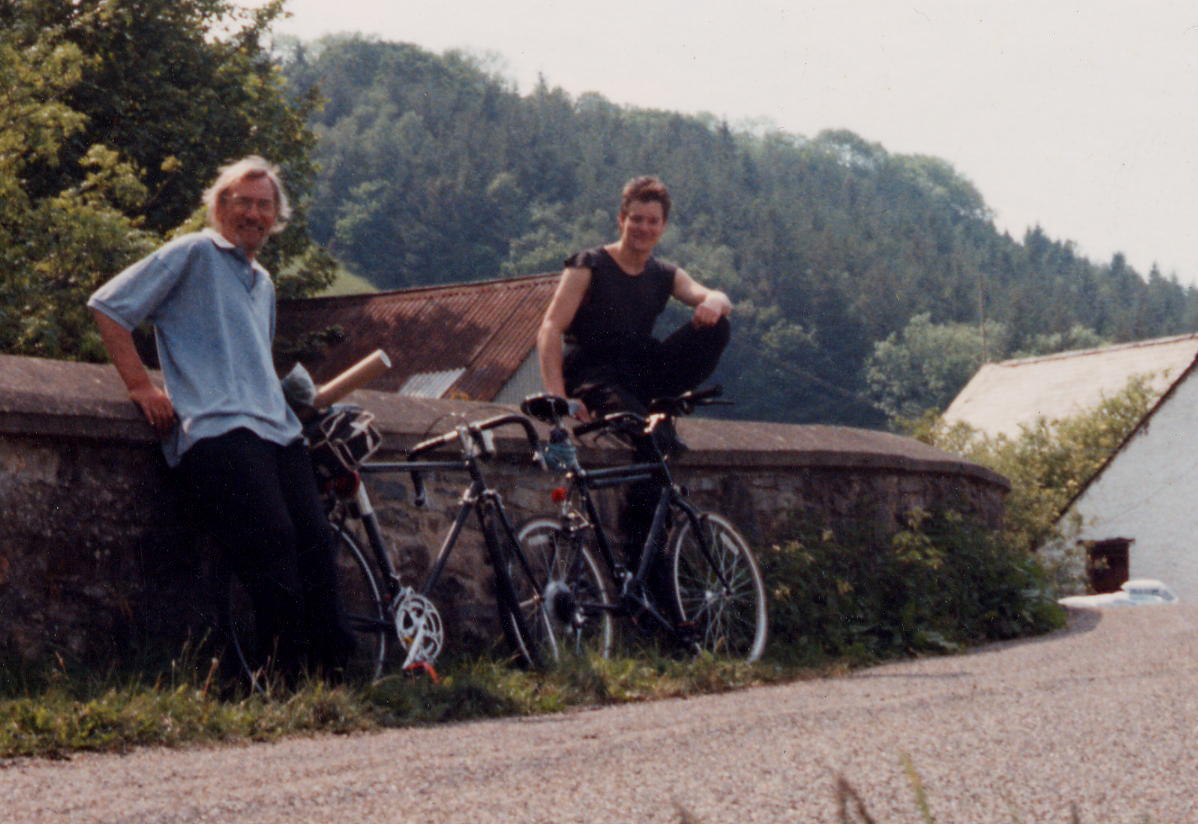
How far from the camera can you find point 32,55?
20391 mm

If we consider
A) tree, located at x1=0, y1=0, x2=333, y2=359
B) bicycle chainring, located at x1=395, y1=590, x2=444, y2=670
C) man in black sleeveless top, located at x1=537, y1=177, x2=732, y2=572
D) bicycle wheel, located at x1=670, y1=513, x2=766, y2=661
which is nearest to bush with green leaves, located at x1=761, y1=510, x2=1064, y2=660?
bicycle wheel, located at x1=670, y1=513, x2=766, y2=661

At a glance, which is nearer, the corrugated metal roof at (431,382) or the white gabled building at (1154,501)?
the white gabled building at (1154,501)

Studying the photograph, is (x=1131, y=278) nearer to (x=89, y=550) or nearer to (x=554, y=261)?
(x=554, y=261)

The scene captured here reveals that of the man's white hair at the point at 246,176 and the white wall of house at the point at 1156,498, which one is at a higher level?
the man's white hair at the point at 246,176

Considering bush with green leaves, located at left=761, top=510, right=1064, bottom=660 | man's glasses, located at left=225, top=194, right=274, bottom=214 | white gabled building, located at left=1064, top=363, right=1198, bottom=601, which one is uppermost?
man's glasses, located at left=225, top=194, right=274, bottom=214

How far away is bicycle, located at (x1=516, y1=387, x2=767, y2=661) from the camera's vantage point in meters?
6.11

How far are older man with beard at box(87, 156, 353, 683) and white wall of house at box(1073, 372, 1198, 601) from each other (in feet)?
108

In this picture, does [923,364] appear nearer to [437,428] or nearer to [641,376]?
[641,376]

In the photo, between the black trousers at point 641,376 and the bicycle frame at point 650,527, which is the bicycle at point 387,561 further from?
the black trousers at point 641,376

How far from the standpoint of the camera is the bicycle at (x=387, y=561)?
529 cm

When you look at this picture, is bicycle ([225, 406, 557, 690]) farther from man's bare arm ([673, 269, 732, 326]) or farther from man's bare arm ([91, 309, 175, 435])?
man's bare arm ([673, 269, 732, 326])

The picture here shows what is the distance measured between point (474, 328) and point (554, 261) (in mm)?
38204

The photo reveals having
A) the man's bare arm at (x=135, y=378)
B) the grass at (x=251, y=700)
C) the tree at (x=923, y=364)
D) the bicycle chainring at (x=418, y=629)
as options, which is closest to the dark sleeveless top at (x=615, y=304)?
the grass at (x=251, y=700)

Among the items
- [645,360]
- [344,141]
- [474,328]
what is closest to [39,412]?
[645,360]
